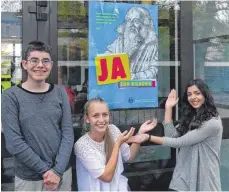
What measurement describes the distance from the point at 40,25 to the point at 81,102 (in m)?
0.71

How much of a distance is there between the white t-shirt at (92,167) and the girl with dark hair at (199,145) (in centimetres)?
33

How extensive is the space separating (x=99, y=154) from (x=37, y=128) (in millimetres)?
445

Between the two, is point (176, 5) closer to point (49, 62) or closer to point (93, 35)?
point (93, 35)

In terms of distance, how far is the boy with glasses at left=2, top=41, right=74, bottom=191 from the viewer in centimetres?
209

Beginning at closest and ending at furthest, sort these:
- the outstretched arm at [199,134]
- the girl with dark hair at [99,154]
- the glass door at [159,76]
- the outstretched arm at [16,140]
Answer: the outstretched arm at [16,140], the girl with dark hair at [99,154], the outstretched arm at [199,134], the glass door at [159,76]

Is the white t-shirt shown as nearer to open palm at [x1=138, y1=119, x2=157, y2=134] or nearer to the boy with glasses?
the boy with glasses

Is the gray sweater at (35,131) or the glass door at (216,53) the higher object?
the glass door at (216,53)

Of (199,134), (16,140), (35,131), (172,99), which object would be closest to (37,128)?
(35,131)

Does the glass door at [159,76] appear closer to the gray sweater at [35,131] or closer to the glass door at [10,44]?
the glass door at [10,44]

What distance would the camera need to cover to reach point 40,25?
2.78 meters

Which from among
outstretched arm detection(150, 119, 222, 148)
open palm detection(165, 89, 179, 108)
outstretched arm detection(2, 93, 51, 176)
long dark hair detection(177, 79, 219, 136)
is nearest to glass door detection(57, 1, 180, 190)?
open palm detection(165, 89, 179, 108)

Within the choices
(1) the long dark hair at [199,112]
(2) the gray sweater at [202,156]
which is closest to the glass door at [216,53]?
(1) the long dark hair at [199,112]

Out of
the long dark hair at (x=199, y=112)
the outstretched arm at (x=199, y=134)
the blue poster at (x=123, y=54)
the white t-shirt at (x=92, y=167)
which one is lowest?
the white t-shirt at (x=92, y=167)

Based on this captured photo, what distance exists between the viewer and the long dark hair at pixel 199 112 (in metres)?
2.54
